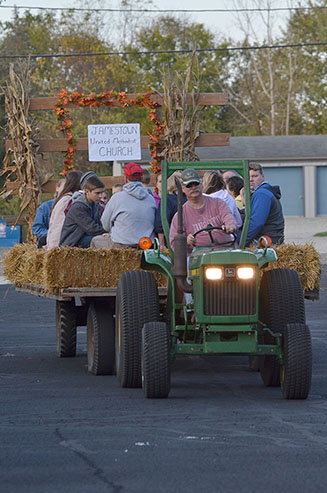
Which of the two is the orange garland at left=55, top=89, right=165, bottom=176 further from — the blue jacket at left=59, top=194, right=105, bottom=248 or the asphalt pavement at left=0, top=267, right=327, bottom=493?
the asphalt pavement at left=0, top=267, right=327, bottom=493

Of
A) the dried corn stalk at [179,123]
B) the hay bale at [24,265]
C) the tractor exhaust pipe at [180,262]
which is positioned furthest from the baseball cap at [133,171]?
the dried corn stalk at [179,123]

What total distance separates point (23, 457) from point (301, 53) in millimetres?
67097

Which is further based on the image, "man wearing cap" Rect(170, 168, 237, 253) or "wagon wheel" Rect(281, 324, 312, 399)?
"man wearing cap" Rect(170, 168, 237, 253)

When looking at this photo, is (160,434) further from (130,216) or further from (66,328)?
(66,328)

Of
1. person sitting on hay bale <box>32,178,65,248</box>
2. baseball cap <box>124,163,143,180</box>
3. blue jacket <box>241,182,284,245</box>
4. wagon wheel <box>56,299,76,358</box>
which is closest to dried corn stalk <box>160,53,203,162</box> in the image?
person sitting on hay bale <box>32,178,65,248</box>

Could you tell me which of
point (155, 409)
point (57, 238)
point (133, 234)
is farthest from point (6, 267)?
point (155, 409)

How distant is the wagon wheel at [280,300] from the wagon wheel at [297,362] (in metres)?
0.31

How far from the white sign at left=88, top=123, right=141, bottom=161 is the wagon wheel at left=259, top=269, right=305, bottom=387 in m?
8.27

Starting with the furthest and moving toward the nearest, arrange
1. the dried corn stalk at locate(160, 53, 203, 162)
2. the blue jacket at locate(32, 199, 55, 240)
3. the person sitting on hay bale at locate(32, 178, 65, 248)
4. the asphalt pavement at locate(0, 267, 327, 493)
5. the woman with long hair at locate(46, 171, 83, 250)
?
the dried corn stalk at locate(160, 53, 203, 162) → the blue jacket at locate(32, 199, 55, 240) → the person sitting on hay bale at locate(32, 178, 65, 248) → the woman with long hair at locate(46, 171, 83, 250) → the asphalt pavement at locate(0, 267, 327, 493)

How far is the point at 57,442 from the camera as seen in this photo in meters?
7.00

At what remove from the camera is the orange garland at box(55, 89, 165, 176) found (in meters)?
16.7

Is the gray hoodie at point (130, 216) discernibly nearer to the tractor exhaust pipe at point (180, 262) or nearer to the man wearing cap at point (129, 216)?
the man wearing cap at point (129, 216)

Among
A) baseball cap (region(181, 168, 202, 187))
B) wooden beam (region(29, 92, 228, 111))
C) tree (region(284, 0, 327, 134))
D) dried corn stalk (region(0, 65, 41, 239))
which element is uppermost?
tree (region(284, 0, 327, 134))

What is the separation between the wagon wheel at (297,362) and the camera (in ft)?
28.1
